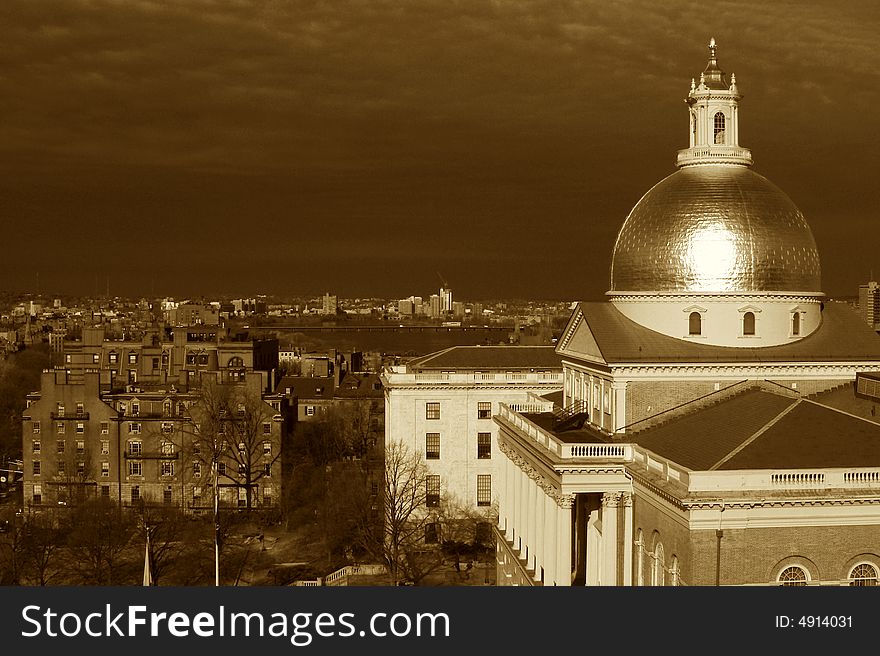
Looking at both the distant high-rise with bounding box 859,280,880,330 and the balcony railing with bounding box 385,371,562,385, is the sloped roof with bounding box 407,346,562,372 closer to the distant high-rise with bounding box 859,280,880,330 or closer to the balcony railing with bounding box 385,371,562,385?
the balcony railing with bounding box 385,371,562,385

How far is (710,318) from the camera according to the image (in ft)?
149

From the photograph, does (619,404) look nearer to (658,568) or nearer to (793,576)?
(658,568)

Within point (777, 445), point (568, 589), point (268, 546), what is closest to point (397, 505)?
point (268, 546)

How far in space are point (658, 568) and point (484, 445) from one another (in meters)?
32.6

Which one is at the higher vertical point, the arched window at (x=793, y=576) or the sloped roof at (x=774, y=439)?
the sloped roof at (x=774, y=439)

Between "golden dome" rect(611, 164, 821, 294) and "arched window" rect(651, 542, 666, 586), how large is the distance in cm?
1307

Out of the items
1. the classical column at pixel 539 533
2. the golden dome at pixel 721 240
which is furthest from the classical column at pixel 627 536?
the golden dome at pixel 721 240

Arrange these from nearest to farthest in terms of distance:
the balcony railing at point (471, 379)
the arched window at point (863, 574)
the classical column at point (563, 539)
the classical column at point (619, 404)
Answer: the arched window at point (863, 574), the classical column at point (563, 539), the classical column at point (619, 404), the balcony railing at point (471, 379)

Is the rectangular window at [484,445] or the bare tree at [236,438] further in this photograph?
the bare tree at [236,438]

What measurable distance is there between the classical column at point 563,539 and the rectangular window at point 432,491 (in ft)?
83.6

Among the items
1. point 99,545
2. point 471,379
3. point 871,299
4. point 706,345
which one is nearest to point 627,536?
point 706,345

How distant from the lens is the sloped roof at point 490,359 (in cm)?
7019

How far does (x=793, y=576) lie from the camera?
106ft

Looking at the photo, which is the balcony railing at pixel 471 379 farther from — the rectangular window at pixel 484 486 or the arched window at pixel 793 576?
the arched window at pixel 793 576
